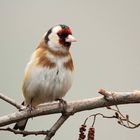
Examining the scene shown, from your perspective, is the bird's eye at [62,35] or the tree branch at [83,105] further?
the bird's eye at [62,35]

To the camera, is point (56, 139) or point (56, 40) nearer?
point (56, 40)

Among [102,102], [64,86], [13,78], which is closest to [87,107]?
[102,102]

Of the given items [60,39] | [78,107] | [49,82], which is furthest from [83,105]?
[60,39]

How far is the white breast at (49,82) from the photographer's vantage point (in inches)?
66.6

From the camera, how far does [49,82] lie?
1693 millimetres

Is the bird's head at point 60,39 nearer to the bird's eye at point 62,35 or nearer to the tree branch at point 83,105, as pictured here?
the bird's eye at point 62,35

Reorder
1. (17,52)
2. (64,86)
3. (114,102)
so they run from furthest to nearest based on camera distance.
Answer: (17,52)
(64,86)
(114,102)

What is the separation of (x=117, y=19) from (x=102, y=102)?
58.2 inches

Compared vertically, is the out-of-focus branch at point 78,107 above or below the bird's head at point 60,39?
below

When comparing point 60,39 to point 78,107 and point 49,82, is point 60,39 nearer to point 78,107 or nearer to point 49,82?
point 49,82

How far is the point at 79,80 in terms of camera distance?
9.20ft

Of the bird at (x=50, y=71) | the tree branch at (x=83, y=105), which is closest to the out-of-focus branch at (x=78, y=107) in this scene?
the tree branch at (x=83, y=105)

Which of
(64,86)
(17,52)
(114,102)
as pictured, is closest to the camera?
(114,102)

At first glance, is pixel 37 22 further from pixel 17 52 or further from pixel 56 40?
pixel 56 40
